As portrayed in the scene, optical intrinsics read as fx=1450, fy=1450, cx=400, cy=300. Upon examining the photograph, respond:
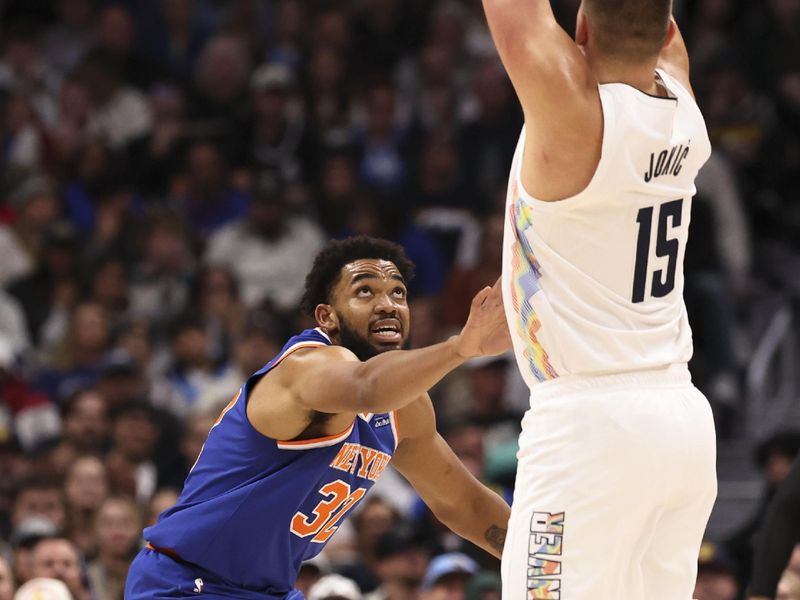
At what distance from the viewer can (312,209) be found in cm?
1163

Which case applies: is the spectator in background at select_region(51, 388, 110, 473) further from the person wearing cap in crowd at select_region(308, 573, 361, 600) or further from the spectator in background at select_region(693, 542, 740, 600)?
the spectator in background at select_region(693, 542, 740, 600)

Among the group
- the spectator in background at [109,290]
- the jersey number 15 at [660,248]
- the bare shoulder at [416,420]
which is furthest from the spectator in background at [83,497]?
the jersey number 15 at [660,248]

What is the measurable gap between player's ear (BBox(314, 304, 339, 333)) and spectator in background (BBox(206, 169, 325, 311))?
6.18 metres

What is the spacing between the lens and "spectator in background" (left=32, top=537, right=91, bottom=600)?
763cm

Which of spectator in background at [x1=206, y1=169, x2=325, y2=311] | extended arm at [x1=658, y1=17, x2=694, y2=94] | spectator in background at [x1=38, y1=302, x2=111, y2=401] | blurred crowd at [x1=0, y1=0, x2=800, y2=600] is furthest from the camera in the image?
spectator in background at [x1=206, y1=169, x2=325, y2=311]

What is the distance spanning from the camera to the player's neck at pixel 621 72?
3836 millimetres

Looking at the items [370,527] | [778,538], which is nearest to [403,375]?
[778,538]

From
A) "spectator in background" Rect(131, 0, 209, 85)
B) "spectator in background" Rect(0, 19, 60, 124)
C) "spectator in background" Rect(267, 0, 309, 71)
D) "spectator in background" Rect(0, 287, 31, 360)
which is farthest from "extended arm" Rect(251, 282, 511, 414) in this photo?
"spectator in background" Rect(131, 0, 209, 85)

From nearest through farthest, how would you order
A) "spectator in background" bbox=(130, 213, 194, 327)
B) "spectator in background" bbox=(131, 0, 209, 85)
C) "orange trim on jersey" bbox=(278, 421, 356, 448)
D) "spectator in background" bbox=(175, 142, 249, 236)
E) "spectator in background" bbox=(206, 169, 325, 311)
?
1. "orange trim on jersey" bbox=(278, 421, 356, 448)
2. "spectator in background" bbox=(130, 213, 194, 327)
3. "spectator in background" bbox=(206, 169, 325, 311)
4. "spectator in background" bbox=(175, 142, 249, 236)
5. "spectator in background" bbox=(131, 0, 209, 85)

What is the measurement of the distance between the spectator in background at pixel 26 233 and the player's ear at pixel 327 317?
661 centimetres

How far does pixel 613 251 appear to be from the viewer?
3.79 meters

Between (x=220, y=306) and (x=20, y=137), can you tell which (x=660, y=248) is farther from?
(x=20, y=137)

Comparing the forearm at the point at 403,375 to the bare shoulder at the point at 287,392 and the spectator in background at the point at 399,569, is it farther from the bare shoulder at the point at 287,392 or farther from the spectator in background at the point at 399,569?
the spectator in background at the point at 399,569

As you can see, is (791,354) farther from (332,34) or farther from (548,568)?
(548,568)
